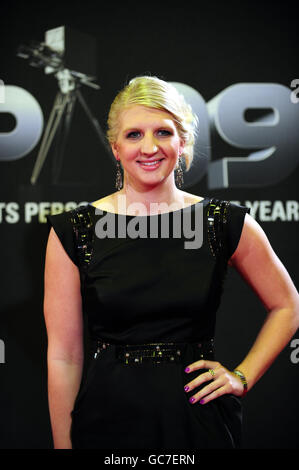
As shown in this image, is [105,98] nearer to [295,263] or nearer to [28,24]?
[28,24]

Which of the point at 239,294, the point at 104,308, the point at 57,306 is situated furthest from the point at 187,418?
the point at 239,294

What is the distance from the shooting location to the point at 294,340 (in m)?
2.46

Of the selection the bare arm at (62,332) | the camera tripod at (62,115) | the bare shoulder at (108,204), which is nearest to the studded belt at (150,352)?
the bare arm at (62,332)

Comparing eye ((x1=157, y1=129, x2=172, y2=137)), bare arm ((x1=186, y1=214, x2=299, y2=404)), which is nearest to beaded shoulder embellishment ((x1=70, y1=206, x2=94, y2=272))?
eye ((x1=157, y1=129, x2=172, y2=137))

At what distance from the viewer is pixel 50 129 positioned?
2441 mm

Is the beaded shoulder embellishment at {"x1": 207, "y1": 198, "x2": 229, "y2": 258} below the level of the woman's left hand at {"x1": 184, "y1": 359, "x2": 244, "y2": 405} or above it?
above

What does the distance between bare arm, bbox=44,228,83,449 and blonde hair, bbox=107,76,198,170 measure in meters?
0.44

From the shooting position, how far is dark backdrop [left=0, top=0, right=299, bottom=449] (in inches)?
95.7

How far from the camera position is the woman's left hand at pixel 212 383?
1.49 metres

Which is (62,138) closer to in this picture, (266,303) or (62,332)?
(62,332)

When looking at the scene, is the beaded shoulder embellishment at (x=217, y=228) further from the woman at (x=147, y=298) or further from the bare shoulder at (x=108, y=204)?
the bare shoulder at (x=108, y=204)

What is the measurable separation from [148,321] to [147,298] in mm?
71

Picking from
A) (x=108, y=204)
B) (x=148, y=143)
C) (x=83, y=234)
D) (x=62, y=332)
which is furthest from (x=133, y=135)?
(x=62, y=332)

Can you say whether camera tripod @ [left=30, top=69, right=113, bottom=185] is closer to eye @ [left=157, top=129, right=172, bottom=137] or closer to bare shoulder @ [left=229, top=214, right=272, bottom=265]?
eye @ [left=157, top=129, right=172, bottom=137]
